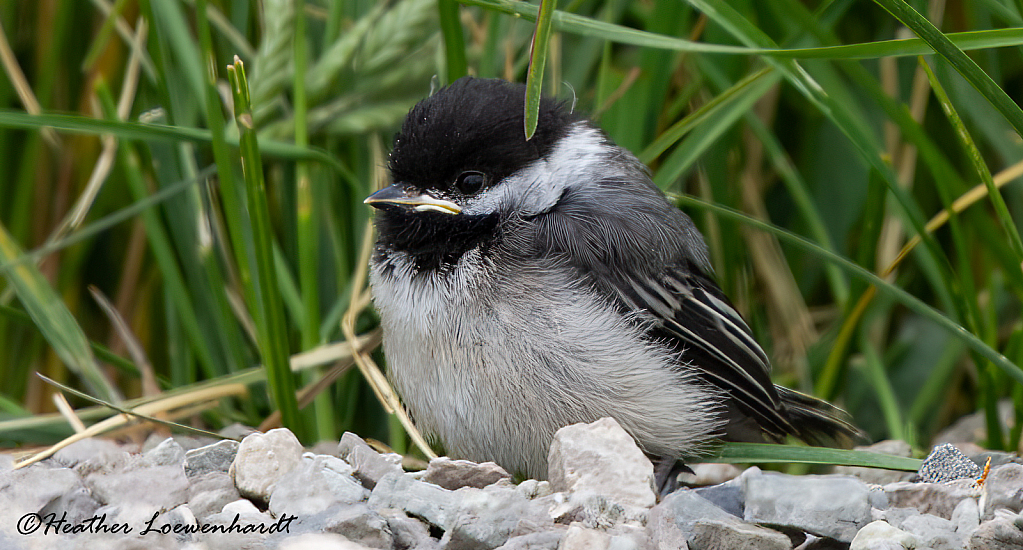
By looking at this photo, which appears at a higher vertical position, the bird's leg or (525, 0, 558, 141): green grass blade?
(525, 0, 558, 141): green grass blade

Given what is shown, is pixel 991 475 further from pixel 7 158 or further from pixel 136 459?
pixel 7 158

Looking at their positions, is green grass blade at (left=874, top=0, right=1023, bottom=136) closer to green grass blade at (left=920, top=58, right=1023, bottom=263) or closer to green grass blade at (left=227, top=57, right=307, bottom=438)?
green grass blade at (left=920, top=58, right=1023, bottom=263)

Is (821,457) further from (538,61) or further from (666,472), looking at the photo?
(538,61)

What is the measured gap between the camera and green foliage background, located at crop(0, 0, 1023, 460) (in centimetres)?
219

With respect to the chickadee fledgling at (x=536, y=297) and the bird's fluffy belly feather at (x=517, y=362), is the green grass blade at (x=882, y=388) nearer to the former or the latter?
the chickadee fledgling at (x=536, y=297)

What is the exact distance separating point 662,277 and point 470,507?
91 centimetres

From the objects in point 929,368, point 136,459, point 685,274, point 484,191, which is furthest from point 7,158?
point 929,368

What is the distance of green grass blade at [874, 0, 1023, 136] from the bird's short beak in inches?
38.3

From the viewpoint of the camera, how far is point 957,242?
88.7 inches

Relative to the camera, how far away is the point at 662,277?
207cm

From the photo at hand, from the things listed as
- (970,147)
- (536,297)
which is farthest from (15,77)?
(970,147)

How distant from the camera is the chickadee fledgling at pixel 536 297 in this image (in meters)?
1.84

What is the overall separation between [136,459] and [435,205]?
818mm

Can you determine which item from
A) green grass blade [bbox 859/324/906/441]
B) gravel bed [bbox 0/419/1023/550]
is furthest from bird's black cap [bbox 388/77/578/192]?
green grass blade [bbox 859/324/906/441]
